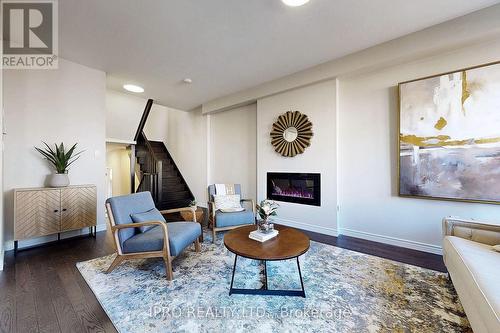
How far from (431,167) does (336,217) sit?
1433 mm

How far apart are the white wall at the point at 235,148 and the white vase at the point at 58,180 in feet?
10.3

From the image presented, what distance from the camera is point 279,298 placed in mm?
1850

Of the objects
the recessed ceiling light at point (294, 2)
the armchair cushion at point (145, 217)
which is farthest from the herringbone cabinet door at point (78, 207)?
the recessed ceiling light at point (294, 2)

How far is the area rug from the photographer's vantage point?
1543 mm

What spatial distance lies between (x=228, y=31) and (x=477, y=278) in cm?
314

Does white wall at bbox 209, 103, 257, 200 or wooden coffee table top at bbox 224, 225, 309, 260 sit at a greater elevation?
white wall at bbox 209, 103, 257, 200

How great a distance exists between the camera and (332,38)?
2727 millimetres

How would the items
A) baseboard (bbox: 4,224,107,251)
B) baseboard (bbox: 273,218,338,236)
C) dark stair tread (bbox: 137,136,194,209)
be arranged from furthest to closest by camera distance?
dark stair tread (bbox: 137,136,194,209), baseboard (bbox: 273,218,338,236), baseboard (bbox: 4,224,107,251)

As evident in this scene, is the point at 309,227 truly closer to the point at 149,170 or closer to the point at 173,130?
the point at 149,170

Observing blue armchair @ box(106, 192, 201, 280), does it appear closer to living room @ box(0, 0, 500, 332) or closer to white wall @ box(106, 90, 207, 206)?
living room @ box(0, 0, 500, 332)

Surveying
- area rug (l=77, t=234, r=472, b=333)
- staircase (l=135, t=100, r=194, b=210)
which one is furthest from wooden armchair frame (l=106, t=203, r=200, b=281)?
staircase (l=135, t=100, r=194, b=210)

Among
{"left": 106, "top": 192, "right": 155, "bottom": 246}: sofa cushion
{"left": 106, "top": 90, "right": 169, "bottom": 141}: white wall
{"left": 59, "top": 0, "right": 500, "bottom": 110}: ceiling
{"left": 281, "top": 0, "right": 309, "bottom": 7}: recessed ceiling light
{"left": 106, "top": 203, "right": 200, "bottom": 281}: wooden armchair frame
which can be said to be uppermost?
{"left": 59, "top": 0, "right": 500, "bottom": 110}: ceiling

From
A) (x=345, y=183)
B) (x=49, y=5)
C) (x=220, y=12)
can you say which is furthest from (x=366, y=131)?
(x=49, y=5)

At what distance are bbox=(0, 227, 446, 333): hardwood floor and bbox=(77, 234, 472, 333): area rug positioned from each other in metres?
0.12
